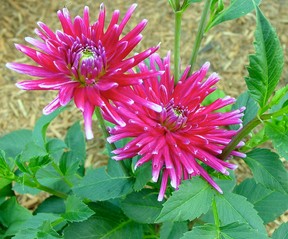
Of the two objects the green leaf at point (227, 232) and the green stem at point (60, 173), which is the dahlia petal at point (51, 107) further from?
the green stem at point (60, 173)

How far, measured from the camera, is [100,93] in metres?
0.95

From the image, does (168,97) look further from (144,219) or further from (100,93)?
(144,219)

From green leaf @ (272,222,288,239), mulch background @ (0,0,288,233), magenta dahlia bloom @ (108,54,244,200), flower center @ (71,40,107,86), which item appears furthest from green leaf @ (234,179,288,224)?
mulch background @ (0,0,288,233)

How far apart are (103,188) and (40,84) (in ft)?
1.59

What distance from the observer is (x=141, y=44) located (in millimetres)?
2633

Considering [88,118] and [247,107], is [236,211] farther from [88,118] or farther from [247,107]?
[88,118]

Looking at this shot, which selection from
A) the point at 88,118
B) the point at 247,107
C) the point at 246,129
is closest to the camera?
the point at 88,118

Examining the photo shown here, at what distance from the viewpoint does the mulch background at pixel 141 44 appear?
7.95 feet

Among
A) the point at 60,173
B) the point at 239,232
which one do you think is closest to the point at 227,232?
the point at 239,232

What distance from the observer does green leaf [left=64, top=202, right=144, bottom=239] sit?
135 cm

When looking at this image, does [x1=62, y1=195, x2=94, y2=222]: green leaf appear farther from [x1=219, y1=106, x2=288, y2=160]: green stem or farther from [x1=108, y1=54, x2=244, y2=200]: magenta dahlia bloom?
[x1=219, y1=106, x2=288, y2=160]: green stem

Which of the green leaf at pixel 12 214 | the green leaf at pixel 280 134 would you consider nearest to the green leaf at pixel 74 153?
the green leaf at pixel 12 214

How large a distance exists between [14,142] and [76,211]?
53cm

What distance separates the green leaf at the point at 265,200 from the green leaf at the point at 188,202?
0.43 meters
